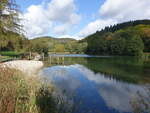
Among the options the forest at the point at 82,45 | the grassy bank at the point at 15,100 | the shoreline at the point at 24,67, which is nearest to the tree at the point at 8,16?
the forest at the point at 82,45

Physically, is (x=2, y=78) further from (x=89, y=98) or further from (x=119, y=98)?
(x=119, y=98)

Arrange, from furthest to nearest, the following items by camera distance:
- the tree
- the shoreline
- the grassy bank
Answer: the tree < the shoreline < the grassy bank

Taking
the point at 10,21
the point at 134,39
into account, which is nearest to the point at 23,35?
the point at 10,21

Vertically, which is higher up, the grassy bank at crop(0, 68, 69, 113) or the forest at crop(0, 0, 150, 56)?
the forest at crop(0, 0, 150, 56)

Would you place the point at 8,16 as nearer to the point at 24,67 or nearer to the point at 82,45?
the point at 24,67

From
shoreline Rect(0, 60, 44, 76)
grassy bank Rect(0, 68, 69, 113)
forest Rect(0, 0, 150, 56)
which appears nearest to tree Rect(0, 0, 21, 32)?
forest Rect(0, 0, 150, 56)

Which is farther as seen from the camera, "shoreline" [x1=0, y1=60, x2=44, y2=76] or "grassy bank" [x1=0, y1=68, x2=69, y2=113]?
"shoreline" [x1=0, y1=60, x2=44, y2=76]

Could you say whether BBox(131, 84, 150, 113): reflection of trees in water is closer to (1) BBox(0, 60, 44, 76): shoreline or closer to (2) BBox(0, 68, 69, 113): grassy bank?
(2) BBox(0, 68, 69, 113): grassy bank

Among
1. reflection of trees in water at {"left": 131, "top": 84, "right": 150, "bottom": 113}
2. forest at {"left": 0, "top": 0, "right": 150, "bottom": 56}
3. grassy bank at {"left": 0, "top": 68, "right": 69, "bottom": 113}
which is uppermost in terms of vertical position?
forest at {"left": 0, "top": 0, "right": 150, "bottom": 56}

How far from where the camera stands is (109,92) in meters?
9.85

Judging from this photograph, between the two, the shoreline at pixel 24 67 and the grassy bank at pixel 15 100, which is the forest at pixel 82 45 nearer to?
the shoreline at pixel 24 67

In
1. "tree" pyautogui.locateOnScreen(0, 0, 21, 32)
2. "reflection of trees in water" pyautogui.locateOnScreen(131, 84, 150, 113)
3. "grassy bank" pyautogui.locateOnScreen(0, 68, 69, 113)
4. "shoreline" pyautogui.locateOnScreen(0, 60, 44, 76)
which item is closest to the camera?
"grassy bank" pyautogui.locateOnScreen(0, 68, 69, 113)

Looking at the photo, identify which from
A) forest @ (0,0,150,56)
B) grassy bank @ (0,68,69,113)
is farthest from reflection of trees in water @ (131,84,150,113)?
forest @ (0,0,150,56)

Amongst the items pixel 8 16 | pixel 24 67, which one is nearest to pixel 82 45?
pixel 8 16
